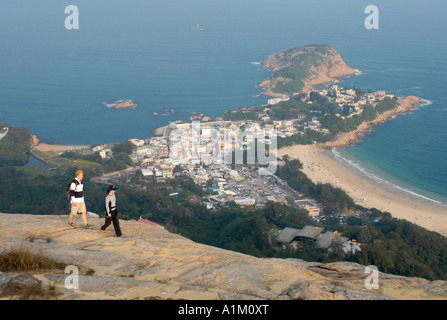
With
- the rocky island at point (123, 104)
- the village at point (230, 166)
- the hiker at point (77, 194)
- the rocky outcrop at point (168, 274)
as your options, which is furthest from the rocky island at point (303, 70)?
the rocky outcrop at point (168, 274)

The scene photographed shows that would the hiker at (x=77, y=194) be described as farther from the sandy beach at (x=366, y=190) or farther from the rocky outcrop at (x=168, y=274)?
the sandy beach at (x=366, y=190)

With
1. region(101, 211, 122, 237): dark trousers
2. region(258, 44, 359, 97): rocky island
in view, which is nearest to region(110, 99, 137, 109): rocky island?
region(258, 44, 359, 97): rocky island

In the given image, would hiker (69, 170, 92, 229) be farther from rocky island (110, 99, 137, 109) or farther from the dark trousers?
rocky island (110, 99, 137, 109)

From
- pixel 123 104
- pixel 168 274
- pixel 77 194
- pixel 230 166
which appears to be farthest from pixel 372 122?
pixel 168 274

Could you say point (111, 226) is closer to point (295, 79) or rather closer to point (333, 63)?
point (295, 79)

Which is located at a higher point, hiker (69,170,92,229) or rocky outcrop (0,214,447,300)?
hiker (69,170,92,229)

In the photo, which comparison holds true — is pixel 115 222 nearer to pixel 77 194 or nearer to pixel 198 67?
pixel 77 194
